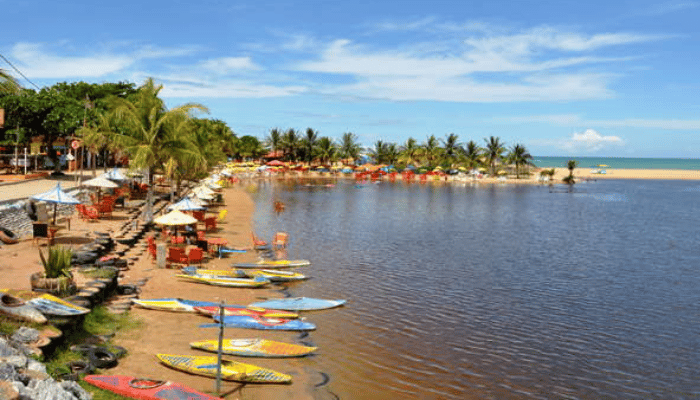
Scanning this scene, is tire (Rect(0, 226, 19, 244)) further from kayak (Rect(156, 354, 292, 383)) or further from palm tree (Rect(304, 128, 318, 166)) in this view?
palm tree (Rect(304, 128, 318, 166))

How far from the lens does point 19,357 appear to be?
7.89 metres

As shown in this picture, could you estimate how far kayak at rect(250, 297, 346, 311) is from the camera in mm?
15891

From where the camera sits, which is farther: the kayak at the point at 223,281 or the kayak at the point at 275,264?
the kayak at the point at 275,264

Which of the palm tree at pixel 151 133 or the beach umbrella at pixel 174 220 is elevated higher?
the palm tree at pixel 151 133

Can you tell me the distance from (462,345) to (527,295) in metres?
6.31

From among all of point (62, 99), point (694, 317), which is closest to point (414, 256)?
point (694, 317)

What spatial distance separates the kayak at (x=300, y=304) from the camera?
52.1ft

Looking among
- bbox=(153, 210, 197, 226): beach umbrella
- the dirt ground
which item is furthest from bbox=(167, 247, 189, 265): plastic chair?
bbox=(153, 210, 197, 226): beach umbrella

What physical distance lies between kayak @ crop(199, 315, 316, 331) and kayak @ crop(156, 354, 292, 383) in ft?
8.67

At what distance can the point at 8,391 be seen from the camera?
641 centimetres

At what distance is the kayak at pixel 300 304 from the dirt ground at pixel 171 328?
103 cm

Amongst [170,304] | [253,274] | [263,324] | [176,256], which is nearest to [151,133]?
[176,256]

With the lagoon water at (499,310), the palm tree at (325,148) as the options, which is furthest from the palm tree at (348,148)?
the lagoon water at (499,310)

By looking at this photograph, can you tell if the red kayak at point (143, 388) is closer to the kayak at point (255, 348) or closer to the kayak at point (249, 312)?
the kayak at point (255, 348)
